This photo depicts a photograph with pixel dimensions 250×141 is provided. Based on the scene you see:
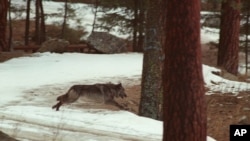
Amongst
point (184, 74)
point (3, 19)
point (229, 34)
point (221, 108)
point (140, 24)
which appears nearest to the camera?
point (184, 74)

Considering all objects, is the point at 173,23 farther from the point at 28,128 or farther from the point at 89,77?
the point at 89,77

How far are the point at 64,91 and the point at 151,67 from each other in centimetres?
311

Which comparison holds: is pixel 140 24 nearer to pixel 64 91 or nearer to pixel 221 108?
pixel 64 91

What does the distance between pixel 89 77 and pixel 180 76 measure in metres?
8.63

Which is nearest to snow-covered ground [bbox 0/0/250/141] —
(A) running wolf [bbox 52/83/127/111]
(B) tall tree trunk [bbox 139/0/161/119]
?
(A) running wolf [bbox 52/83/127/111]

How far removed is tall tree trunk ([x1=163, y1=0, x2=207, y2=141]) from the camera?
6.37 meters

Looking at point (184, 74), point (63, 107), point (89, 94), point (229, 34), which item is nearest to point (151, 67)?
point (89, 94)

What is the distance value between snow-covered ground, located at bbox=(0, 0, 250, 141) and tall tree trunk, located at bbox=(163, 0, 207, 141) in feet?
5.62

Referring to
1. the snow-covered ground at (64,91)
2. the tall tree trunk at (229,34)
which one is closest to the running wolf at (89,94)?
the snow-covered ground at (64,91)

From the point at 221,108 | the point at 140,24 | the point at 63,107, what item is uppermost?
the point at 140,24

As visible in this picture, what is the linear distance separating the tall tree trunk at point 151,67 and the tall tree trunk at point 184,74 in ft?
11.5

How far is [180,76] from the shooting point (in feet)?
21.0

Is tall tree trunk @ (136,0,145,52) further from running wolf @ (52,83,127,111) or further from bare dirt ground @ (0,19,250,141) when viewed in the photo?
running wolf @ (52,83,127,111)

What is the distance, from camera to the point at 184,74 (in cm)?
638
